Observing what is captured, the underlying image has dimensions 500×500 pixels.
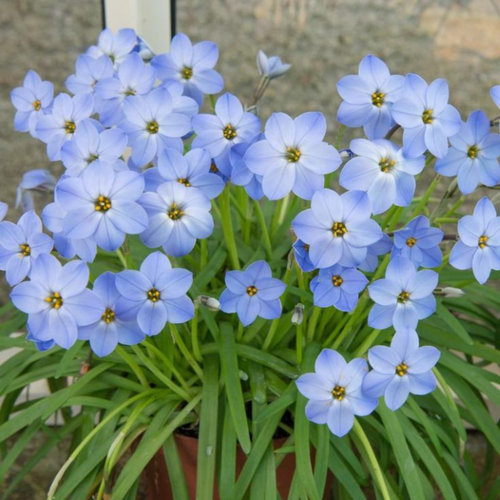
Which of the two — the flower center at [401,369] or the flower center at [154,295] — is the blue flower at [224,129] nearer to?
the flower center at [154,295]

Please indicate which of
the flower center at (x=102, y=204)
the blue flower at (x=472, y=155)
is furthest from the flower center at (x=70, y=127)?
the blue flower at (x=472, y=155)

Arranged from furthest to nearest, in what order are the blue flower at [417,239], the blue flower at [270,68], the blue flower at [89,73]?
the blue flower at [270,68] → the blue flower at [89,73] → the blue flower at [417,239]

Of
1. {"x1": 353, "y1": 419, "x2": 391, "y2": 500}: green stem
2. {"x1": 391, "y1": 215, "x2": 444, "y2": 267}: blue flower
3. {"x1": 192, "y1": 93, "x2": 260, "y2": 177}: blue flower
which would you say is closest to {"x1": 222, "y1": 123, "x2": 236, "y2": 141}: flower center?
{"x1": 192, "y1": 93, "x2": 260, "y2": 177}: blue flower

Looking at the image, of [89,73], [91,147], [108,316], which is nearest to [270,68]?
[89,73]

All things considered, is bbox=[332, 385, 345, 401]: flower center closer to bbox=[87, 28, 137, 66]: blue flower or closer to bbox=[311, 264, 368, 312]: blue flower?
bbox=[311, 264, 368, 312]: blue flower

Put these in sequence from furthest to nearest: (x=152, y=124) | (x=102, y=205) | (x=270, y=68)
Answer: (x=270, y=68) < (x=152, y=124) < (x=102, y=205)

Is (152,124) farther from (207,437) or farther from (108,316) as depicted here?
(207,437)

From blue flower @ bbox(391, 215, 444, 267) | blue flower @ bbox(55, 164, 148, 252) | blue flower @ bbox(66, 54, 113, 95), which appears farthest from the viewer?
blue flower @ bbox(66, 54, 113, 95)
